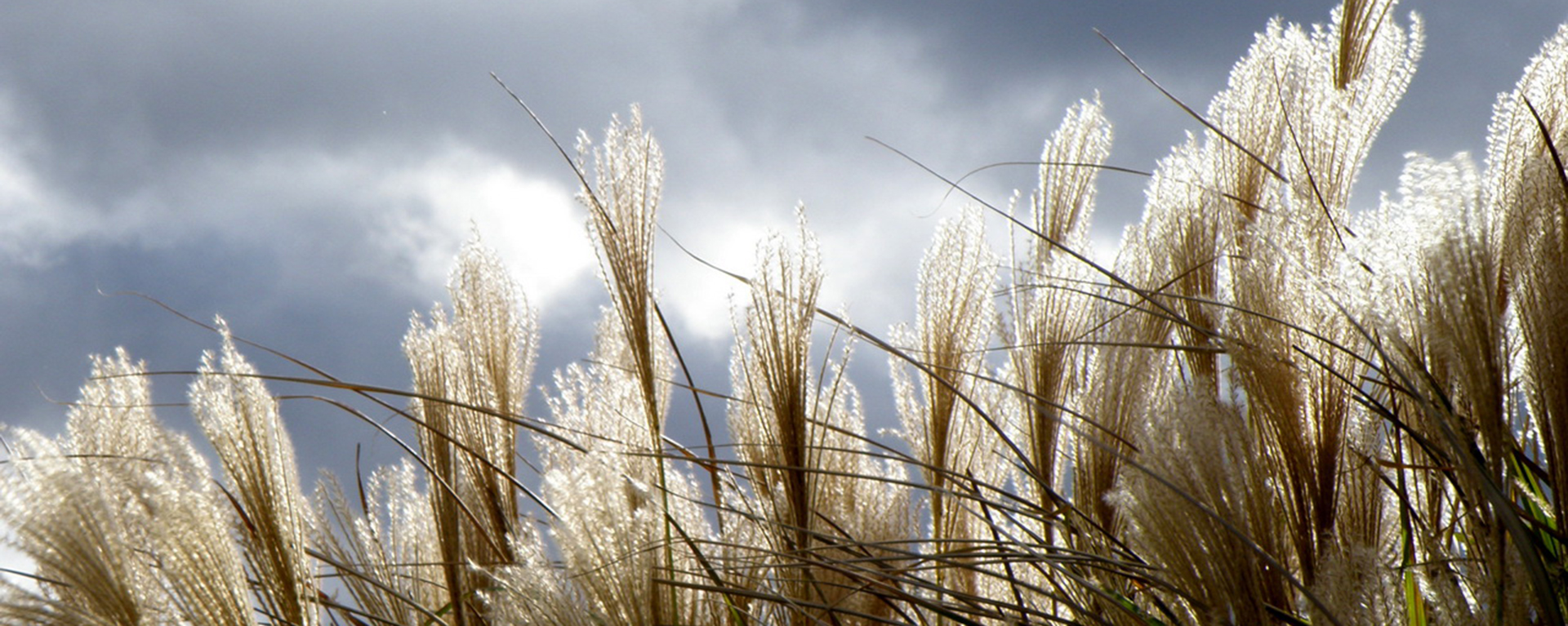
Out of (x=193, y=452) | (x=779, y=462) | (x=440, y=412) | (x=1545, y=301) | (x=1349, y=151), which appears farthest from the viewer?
(x=440, y=412)

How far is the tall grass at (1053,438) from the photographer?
1056 millimetres

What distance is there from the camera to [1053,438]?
1.82 metres

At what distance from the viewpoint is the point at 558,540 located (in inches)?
47.6

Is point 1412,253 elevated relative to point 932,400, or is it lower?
lower

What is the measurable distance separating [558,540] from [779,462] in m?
0.44

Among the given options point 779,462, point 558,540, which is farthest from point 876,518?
point 558,540

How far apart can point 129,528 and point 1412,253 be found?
148 cm

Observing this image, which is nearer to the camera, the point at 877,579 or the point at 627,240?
the point at 627,240

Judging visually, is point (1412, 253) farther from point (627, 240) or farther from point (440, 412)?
point (440, 412)

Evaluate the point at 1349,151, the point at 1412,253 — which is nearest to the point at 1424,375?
the point at 1412,253

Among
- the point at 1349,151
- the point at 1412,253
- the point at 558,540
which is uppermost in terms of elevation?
the point at 1349,151

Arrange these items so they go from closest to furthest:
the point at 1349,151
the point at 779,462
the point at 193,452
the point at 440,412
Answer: the point at 193,452
the point at 779,462
the point at 1349,151
the point at 440,412

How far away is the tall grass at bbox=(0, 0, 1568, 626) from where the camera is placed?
1.06 m

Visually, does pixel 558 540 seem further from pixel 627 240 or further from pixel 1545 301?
pixel 1545 301
